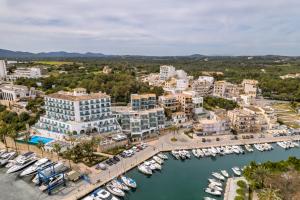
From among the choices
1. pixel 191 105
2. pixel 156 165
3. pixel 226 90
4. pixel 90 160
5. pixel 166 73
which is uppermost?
pixel 166 73

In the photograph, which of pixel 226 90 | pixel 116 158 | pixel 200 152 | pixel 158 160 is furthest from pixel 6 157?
pixel 226 90

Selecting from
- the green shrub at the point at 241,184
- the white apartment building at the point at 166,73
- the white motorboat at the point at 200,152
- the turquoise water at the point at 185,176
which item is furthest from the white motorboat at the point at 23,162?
the white apartment building at the point at 166,73

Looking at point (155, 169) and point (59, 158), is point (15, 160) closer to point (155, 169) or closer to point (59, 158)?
point (59, 158)

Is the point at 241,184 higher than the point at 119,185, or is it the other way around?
the point at 241,184

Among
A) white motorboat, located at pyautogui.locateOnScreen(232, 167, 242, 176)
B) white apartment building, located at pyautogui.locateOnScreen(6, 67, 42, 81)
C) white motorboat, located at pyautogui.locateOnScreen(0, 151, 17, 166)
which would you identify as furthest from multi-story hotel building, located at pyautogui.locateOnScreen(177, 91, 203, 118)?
white apartment building, located at pyautogui.locateOnScreen(6, 67, 42, 81)

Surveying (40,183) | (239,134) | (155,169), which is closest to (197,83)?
(239,134)

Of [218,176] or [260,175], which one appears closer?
[260,175]

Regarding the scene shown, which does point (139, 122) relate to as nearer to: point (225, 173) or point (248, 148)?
point (225, 173)

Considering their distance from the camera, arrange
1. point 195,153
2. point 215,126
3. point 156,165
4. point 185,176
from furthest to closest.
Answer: point 215,126 < point 195,153 < point 156,165 < point 185,176
